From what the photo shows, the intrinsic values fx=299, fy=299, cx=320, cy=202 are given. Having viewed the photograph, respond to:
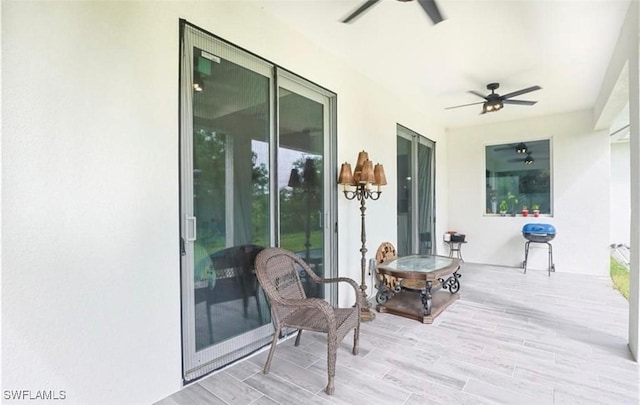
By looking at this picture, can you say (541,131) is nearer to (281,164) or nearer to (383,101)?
(383,101)

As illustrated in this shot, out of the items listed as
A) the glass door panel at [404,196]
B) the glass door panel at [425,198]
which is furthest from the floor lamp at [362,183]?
the glass door panel at [425,198]

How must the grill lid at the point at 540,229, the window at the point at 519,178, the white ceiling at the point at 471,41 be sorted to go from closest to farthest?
the white ceiling at the point at 471,41 < the grill lid at the point at 540,229 < the window at the point at 519,178

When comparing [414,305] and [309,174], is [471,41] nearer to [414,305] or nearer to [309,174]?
[309,174]

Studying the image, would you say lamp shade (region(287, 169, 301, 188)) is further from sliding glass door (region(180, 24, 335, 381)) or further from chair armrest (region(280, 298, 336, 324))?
chair armrest (region(280, 298, 336, 324))

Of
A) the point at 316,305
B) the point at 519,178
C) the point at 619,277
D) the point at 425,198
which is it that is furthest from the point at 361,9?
the point at 619,277

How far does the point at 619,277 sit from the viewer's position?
4.84 m

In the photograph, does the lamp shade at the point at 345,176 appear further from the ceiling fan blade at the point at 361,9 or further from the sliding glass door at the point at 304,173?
the ceiling fan blade at the point at 361,9

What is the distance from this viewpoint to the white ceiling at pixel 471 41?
248 cm

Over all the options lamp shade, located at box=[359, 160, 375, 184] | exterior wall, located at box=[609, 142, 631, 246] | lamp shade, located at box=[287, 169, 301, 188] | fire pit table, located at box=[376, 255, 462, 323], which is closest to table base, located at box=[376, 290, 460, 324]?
fire pit table, located at box=[376, 255, 462, 323]

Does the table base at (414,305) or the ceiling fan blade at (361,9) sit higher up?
the ceiling fan blade at (361,9)

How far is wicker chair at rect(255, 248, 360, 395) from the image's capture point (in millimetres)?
1970

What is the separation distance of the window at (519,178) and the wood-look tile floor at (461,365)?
2.78 meters

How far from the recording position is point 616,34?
2861 millimetres

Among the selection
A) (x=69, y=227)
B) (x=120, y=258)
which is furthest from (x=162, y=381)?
(x=69, y=227)
